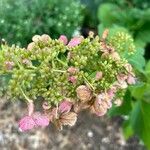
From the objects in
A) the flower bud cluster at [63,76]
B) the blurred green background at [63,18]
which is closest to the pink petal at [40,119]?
the flower bud cluster at [63,76]

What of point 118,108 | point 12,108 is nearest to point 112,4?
point 12,108

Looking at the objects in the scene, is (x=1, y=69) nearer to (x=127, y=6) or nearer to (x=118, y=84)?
(x=118, y=84)

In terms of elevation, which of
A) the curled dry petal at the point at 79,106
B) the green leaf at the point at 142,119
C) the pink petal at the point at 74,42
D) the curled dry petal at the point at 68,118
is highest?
the pink petal at the point at 74,42

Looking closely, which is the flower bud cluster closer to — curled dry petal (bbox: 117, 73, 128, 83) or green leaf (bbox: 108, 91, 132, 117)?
curled dry petal (bbox: 117, 73, 128, 83)

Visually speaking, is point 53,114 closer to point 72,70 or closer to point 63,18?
point 72,70

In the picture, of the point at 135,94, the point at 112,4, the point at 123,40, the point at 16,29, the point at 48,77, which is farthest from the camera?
the point at 112,4

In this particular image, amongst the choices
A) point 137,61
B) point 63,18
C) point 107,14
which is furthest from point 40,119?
point 107,14

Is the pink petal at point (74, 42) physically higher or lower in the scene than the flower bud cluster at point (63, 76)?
higher

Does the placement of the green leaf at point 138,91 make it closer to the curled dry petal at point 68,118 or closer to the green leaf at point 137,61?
the green leaf at point 137,61
